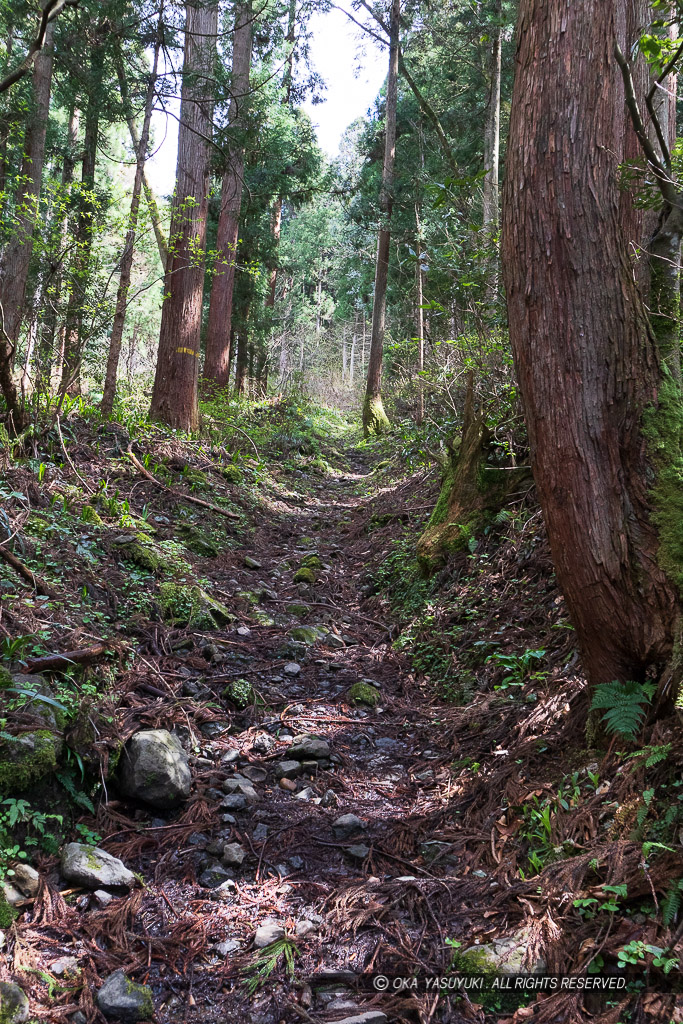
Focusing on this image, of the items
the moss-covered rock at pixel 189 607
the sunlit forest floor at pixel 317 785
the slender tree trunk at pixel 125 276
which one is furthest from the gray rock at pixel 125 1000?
the slender tree trunk at pixel 125 276

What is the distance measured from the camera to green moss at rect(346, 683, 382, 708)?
412 centimetres

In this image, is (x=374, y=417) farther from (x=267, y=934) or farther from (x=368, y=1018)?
(x=368, y=1018)

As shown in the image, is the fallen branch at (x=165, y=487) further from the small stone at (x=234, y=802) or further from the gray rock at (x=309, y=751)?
the small stone at (x=234, y=802)

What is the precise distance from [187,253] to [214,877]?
27.1ft

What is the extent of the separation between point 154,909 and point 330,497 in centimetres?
823

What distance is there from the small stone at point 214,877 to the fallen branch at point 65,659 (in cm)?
127

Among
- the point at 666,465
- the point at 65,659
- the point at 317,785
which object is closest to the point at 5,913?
the point at 65,659

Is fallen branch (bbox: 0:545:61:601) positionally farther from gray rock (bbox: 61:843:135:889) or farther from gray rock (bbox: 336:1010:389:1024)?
gray rock (bbox: 336:1010:389:1024)

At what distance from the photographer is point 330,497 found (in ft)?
34.0

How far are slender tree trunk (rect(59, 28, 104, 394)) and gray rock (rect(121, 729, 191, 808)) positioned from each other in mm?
4497

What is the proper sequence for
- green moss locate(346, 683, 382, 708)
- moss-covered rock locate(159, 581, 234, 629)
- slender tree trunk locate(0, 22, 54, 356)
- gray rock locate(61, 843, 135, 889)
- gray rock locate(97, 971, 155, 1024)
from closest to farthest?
gray rock locate(97, 971, 155, 1024), gray rock locate(61, 843, 135, 889), green moss locate(346, 683, 382, 708), moss-covered rock locate(159, 581, 234, 629), slender tree trunk locate(0, 22, 54, 356)

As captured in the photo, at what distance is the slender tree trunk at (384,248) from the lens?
15812mm

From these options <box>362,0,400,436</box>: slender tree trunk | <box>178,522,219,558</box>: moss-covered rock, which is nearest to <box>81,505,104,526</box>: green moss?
<box>178,522,219,558</box>: moss-covered rock

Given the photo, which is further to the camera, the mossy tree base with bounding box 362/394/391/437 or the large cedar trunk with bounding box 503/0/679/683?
the mossy tree base with bounding box 362/394/391/437
